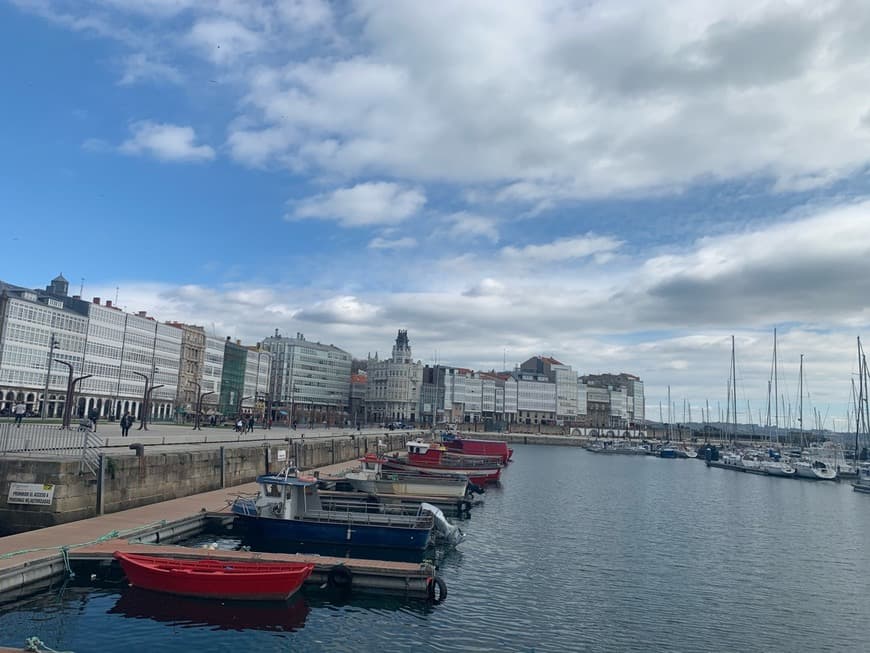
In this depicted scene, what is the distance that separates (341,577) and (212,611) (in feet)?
14.6

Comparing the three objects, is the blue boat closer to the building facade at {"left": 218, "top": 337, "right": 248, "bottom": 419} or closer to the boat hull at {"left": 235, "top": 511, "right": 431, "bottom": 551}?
the boat hull at {"left": 235, "top": 511, "right": 431, "bottom": 551}

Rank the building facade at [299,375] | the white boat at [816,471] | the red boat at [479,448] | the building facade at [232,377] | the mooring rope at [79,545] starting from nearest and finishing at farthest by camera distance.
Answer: the mooring rope at [79,545], the white boat at [816,471], the red boat at [479,448], the building facade at [232,377], the building facade at [299,375]

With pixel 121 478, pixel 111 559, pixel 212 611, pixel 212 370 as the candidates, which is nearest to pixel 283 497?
pixel 121 478

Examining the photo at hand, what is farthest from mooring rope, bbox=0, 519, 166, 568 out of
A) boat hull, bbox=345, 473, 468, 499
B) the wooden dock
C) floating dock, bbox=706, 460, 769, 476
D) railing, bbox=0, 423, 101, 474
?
floating dock, bbox=706, 460, 769, 476

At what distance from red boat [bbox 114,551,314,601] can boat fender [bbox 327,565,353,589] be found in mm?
1563

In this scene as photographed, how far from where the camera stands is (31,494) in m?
26.7

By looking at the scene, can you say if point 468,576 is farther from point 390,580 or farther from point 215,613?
point 215,613

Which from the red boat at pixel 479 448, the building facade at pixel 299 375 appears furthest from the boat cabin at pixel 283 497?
the building facade at pixel 299 375

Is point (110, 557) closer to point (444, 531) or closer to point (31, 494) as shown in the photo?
point (31, 494)

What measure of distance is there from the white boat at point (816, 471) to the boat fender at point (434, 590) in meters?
87.2

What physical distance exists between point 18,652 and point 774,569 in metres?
32.3

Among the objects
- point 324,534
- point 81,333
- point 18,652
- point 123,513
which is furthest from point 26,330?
point 18,652

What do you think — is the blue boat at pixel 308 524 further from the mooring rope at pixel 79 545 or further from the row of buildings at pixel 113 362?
the row of buildings at pixel 113 362

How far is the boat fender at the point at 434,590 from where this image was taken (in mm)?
23391
